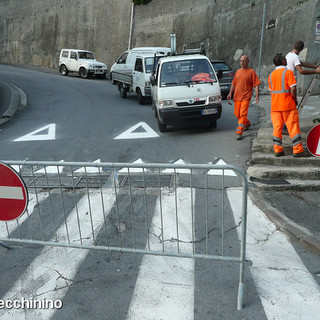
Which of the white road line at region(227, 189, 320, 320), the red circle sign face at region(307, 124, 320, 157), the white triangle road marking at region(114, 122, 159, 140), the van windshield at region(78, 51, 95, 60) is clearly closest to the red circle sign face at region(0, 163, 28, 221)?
the white road line at region(227, 189, 320, 320)

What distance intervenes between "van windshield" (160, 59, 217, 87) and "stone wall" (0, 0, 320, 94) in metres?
6.89

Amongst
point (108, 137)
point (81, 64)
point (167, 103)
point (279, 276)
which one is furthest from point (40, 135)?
point (81, 64)

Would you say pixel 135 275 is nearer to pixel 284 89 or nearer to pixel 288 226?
pixel 288 226

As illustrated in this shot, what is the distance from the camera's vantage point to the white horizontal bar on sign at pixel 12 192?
3793mm

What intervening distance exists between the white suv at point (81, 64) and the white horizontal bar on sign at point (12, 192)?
24.3m

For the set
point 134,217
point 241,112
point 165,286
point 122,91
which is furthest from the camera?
point 122,91

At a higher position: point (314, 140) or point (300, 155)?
point (314, 140)

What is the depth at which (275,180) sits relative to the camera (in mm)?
6344

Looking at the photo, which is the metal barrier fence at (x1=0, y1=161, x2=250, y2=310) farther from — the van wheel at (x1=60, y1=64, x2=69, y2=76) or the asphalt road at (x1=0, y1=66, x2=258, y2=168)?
the van wheel at (x1=60, y1=64, x2=69, y2=76)

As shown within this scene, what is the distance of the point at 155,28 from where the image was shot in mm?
30062

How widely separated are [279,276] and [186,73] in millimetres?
7298

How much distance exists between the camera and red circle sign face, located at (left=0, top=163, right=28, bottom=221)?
3748 mm

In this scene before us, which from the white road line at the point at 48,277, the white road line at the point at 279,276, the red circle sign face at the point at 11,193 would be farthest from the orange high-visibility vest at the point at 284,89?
the red circle sign face at the point at 11,193

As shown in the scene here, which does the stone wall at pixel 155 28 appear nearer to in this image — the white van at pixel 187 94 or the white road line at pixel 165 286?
the white van at pixel 187 94
